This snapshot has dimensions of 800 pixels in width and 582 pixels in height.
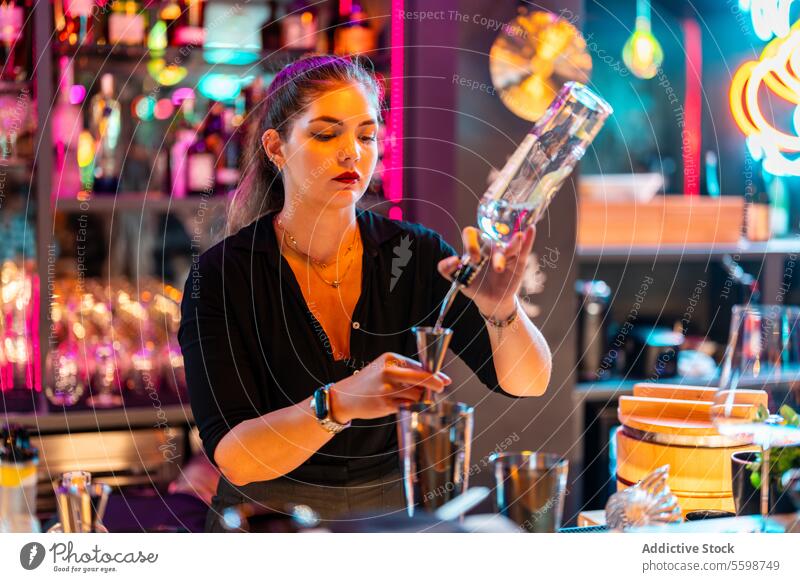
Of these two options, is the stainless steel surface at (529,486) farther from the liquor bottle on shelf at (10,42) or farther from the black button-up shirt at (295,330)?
the liquor bottle on shelf at (10,42)

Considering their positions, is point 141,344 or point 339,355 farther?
point 141,344

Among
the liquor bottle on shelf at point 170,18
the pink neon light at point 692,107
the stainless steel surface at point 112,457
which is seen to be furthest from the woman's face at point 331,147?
the pink neon light at point 692,107

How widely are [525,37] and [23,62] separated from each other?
1.17m

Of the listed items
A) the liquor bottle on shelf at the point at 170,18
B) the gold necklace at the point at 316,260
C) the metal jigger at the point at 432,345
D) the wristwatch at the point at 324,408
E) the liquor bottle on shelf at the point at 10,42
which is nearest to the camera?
the metal jigger at the point at 432,345

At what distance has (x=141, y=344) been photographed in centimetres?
227

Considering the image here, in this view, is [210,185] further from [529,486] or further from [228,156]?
[529,486]

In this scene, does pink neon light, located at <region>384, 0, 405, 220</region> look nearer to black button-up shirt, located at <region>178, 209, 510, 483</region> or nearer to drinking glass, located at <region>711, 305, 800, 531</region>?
black button-up shirt, located at <region>178, 209, 510, 483</region>

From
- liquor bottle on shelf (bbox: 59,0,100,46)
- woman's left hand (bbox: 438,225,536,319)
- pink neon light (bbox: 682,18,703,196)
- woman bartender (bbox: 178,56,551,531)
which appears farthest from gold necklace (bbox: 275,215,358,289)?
pink neon light (bbox: 682,18,703,196)

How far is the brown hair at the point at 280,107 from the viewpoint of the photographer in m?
1.53

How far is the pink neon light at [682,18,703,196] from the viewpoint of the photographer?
2.95 metres

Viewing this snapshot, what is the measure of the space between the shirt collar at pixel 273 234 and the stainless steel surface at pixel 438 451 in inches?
19.5
